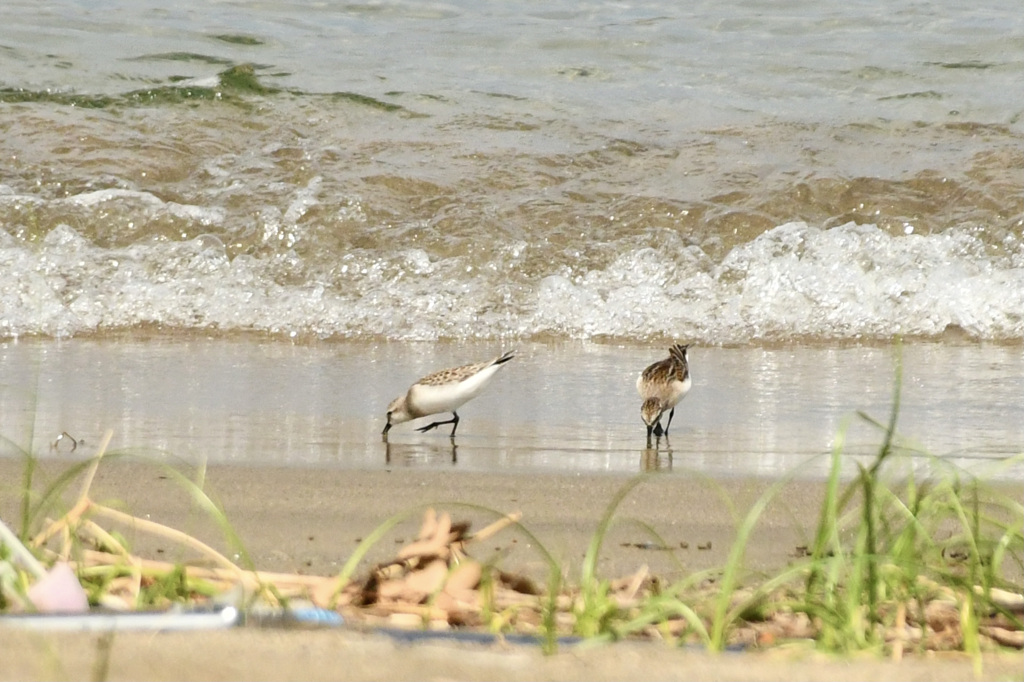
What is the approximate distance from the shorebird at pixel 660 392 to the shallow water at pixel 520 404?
9cm

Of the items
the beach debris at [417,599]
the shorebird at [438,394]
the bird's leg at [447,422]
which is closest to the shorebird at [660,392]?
the shorebird at [438,394]

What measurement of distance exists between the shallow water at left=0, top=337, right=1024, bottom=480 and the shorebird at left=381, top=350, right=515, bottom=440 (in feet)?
0.35

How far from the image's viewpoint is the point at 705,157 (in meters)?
10.8

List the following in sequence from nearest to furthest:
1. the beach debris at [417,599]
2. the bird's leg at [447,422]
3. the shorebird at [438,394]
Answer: the beach debris at [417,599]
the shorebird at [438,394]
the bird's leg at [447,422]

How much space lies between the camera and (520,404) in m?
5.88

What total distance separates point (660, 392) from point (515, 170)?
534 cm

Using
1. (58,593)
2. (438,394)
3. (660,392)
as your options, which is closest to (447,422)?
(438,394)

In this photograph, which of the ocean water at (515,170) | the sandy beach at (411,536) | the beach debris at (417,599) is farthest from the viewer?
the ocean water at (515,170)

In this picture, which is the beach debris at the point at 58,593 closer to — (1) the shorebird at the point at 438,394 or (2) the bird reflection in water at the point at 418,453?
(2) the bird reflection in water at the point at 418,453

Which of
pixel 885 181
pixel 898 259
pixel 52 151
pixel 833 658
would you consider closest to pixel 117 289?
pixel 52 151

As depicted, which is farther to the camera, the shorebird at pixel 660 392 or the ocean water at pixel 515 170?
the ocean water at pixel 515 170

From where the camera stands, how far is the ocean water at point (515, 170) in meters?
7.99

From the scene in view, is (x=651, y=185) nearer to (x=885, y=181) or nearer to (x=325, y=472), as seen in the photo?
(x=885, y=181)

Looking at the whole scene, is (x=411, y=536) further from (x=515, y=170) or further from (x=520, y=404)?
(x=515, y=170)
